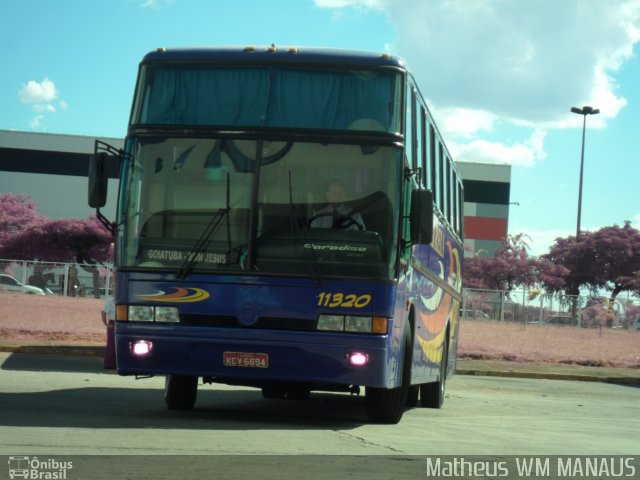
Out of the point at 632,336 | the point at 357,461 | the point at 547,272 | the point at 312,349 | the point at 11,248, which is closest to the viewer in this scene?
the point at 357,461

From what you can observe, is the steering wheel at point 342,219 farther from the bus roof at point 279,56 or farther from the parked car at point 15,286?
the parked car at point 15,286

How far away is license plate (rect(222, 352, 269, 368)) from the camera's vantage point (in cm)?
1079

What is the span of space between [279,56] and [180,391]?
149 inches

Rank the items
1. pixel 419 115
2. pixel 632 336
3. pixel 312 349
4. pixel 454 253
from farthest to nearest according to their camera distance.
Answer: pixel 632 336 < pixel 454 253 < pixel 419 115 < pixel 312 349

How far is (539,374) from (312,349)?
666 inches

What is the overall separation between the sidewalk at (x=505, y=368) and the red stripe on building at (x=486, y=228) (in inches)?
2508

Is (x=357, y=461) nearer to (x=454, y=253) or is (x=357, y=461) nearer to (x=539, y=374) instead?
(x=454, y=253)

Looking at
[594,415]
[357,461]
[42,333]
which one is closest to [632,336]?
[42,333]

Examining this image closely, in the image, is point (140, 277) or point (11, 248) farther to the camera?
point (11, 248)

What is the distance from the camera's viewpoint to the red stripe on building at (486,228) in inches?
3686

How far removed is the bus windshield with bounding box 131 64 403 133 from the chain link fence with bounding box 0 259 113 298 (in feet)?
131

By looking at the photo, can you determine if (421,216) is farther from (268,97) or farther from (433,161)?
(433,161)

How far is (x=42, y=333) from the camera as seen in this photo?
26.3 metres

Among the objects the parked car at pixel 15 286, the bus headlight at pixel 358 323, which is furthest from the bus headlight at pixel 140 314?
the parked car at pixel 15 286
